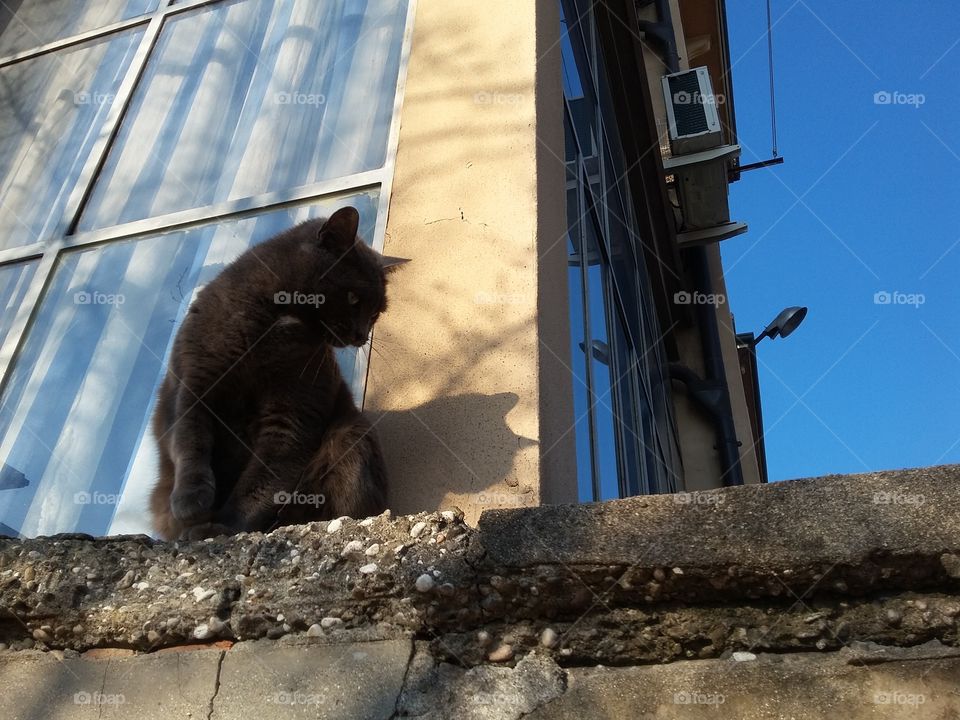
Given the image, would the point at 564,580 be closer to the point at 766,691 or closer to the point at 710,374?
the point at 766,691

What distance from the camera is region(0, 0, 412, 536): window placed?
2.77m

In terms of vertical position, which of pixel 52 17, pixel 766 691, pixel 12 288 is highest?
pixel 52 17

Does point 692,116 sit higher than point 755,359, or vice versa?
point 692,116

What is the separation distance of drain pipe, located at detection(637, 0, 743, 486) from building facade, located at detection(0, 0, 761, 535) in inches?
131

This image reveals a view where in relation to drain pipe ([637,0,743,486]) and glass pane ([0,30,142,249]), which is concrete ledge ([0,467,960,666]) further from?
drain pipe ([637,0,743,486])

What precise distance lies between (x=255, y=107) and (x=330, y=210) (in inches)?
31.2

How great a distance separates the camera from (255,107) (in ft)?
11.3

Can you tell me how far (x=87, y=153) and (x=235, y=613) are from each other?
2.84 m

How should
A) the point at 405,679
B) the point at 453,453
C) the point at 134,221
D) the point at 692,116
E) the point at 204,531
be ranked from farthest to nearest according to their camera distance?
1. the point at 692,116
2. the point at 134,221
3. the point at 453,453
4. the point at 204,531
5. the point at 405,679

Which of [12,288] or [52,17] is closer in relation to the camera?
[12,288]

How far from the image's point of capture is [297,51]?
3.53 metres

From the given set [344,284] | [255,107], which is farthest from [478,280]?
[255,107]

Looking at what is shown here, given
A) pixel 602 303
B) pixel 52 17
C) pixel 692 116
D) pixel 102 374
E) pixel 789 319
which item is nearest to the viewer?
pixel 102 374

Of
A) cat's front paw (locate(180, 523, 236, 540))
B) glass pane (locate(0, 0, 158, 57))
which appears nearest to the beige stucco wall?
cat's front paw (locate(180, 523, 236, 540))
